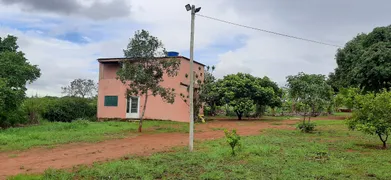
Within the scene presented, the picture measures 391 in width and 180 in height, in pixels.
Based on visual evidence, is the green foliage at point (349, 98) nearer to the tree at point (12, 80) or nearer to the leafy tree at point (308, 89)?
the leafy tree at point (308, 89)

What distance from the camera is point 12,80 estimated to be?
1577 centimetres

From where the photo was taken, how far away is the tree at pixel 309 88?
15227 mm

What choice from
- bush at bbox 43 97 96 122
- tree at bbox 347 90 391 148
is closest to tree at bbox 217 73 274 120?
bush at bbox 43 97 96 122

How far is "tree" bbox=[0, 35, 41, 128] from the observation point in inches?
575

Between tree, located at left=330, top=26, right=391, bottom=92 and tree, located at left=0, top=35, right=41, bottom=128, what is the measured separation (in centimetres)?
2143

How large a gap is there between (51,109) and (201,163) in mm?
17099

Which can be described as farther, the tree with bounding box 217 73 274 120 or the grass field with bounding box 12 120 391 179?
the tree with bounding box 217 73 274 120

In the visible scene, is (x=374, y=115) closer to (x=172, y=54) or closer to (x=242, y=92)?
(x=242, y=92)

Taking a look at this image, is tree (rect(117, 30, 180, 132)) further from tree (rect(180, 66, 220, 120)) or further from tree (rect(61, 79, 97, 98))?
tree (rect(61, 79, 97, 98))

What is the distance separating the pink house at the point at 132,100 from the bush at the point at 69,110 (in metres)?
0.89

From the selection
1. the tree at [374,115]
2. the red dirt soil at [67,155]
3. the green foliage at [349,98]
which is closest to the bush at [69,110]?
the red dirt soil at [67,155]

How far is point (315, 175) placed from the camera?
6570mm

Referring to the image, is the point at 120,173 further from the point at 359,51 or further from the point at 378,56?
the point at 359,51

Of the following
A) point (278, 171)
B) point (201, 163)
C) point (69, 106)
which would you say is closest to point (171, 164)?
point (201, 163)
